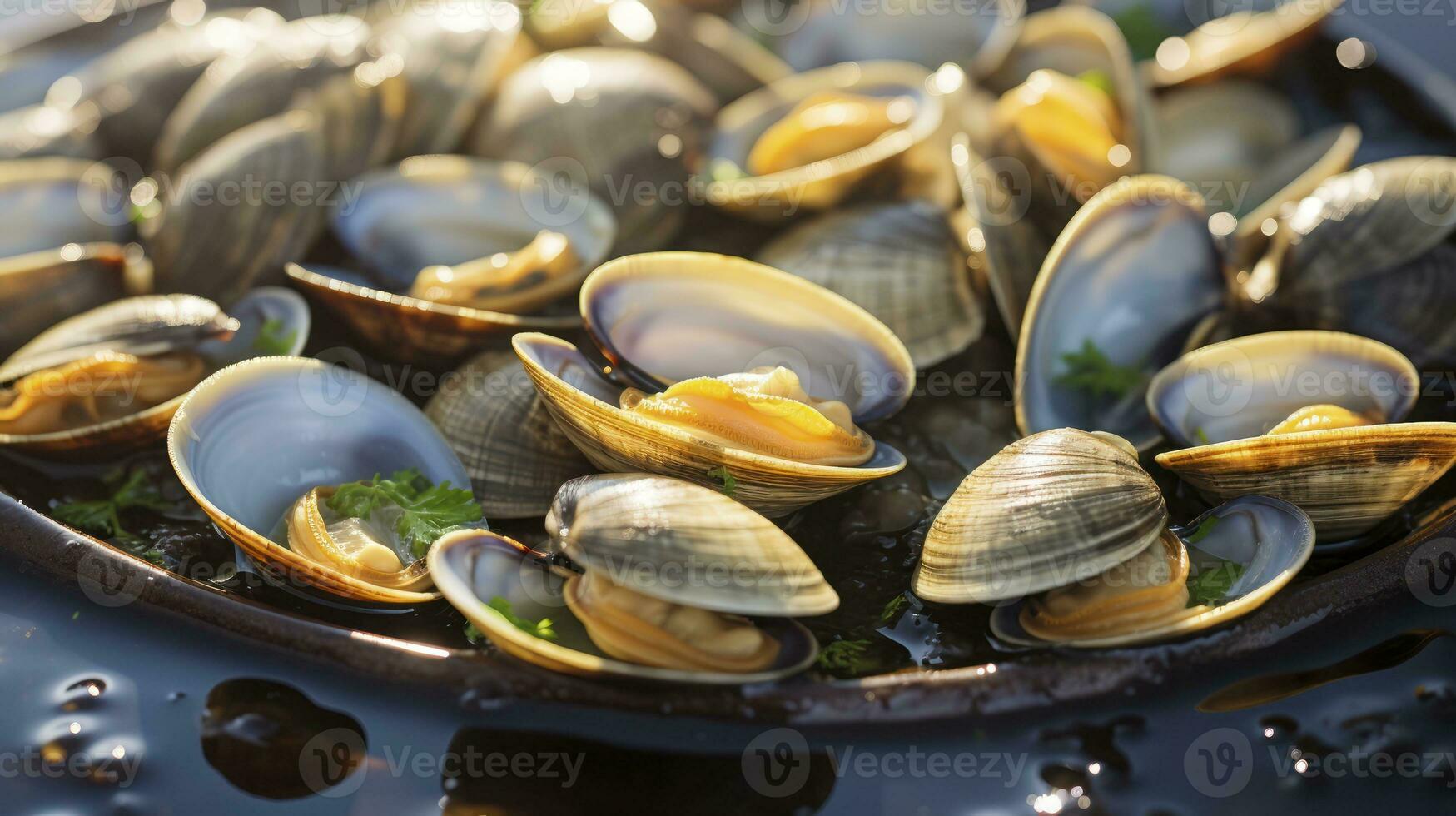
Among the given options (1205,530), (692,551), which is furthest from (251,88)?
(1205,530)

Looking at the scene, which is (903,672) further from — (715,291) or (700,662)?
(715,291)

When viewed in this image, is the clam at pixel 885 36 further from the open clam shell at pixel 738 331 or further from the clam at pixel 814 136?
the open clam shell at pixel 738 331

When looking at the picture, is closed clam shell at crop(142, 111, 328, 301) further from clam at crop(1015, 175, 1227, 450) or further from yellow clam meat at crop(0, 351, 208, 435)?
clam at crop(1015, 175, 1227, 450)

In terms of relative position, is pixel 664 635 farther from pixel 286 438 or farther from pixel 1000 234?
pixel 1000 234

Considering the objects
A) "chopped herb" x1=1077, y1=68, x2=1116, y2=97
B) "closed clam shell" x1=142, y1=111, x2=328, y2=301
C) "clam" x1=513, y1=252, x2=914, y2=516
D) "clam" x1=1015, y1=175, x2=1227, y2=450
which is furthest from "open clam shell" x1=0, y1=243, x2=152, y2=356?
"chopped herb" x1=1077, y1=68, x2=1116, y2=97

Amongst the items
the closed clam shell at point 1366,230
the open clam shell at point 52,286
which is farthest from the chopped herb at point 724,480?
the open clam shell at point 52,286

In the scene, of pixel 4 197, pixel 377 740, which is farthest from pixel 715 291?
pixel 4 197
